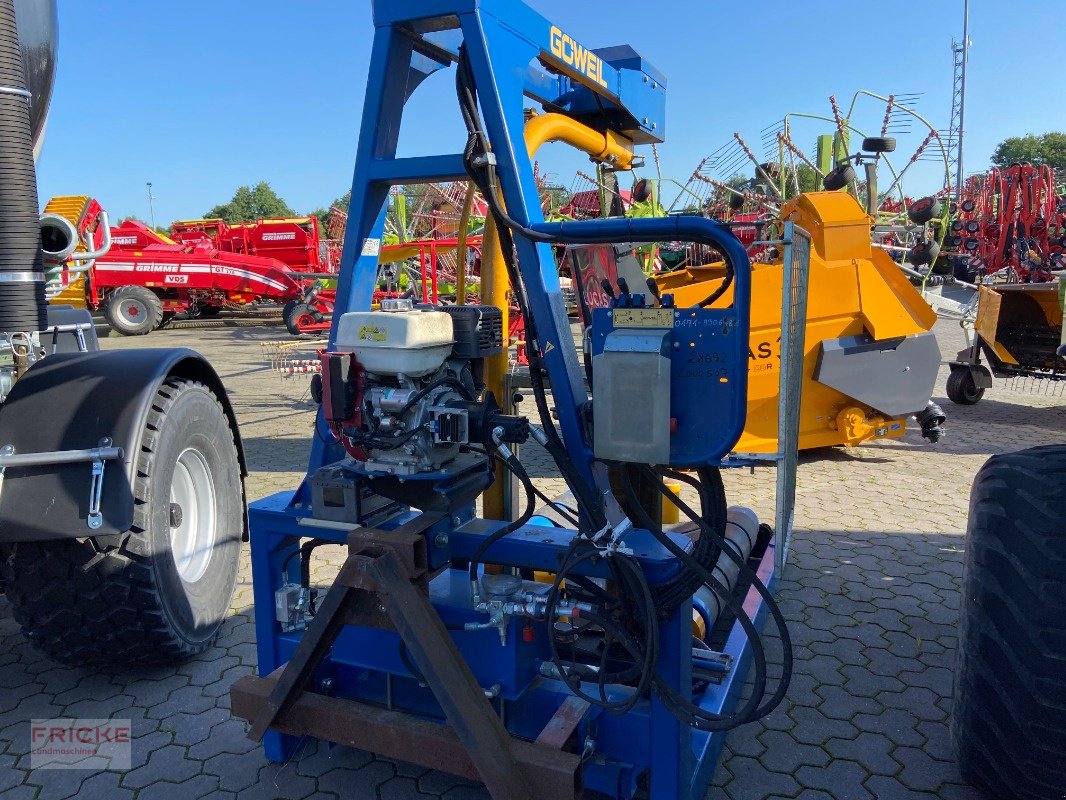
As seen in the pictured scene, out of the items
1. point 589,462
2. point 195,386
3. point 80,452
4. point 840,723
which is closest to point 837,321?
point 840,723

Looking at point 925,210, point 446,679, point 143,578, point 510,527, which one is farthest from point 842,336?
point 143,578

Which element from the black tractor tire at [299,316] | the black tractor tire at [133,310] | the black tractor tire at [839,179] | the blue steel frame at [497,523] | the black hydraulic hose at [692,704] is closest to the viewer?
the black hydraulic hose at [692,704]

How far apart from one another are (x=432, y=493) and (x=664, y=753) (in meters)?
0.96

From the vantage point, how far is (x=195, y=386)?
10.5ft

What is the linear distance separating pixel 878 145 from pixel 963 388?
3.87 m

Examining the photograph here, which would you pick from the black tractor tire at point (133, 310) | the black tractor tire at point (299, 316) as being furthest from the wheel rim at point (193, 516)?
the black tractor tire at point (133, 310)

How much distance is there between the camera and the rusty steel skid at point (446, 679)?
1.90 m

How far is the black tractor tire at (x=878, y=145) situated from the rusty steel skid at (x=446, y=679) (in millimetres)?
4294

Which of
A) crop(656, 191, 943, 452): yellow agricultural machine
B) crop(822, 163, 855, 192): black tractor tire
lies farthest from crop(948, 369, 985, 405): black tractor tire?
crop(822, 163, 855, 192): black tractor tire

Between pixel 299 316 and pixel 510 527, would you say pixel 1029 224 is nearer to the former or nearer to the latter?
pixel 510 527

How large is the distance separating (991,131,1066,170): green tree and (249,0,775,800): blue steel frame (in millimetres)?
53628

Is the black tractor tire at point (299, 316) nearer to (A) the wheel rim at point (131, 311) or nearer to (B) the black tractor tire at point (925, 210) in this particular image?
(A) the wheel rim at point (131, 311)

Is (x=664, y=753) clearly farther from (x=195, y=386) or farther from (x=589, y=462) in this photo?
(x=195, y=386)

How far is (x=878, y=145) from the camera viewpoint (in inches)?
211
